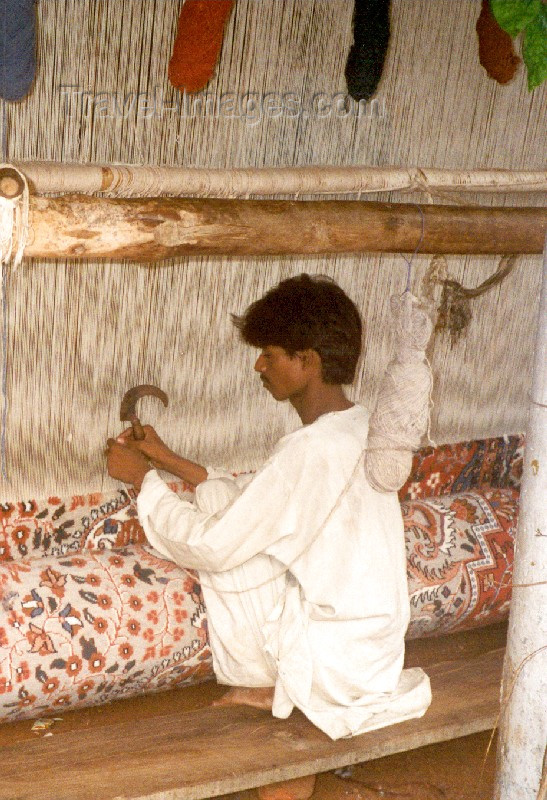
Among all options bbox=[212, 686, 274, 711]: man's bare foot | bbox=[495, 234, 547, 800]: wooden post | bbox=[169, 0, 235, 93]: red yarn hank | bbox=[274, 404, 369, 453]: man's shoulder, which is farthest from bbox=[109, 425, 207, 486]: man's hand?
bbox=[495, 234, 547, 800]: wooden post

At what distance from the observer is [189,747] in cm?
262

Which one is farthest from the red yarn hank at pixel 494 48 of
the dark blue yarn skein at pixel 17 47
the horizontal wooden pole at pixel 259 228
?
the dark blue yarn skein at pixel 17 47

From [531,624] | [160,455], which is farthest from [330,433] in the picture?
[531,624]

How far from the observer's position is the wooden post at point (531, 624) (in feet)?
6.98

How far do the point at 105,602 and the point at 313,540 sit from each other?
0.63m

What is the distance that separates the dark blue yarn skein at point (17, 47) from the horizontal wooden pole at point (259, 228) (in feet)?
1.38

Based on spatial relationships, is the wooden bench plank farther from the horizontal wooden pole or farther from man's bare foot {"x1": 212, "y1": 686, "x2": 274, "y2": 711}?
the horizontal wooden pole

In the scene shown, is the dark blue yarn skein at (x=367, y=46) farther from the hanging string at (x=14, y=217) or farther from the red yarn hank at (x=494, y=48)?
the hanging string at (x=14, y=217)

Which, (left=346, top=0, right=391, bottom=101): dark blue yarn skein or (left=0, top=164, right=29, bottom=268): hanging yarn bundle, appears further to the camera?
(left=346, top=0, right=391, bottom=101): dark blue yarn skein

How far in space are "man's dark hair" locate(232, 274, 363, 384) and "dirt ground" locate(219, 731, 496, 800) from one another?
3.78 ft

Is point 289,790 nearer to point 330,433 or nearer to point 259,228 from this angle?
point 330,433

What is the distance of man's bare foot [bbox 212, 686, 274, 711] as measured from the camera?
9.36 ft

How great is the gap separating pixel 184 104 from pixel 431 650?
2.00 metres

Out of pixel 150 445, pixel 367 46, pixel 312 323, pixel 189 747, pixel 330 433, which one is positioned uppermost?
pixel 367 46
